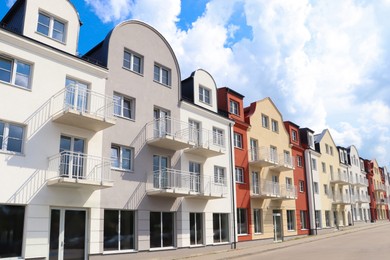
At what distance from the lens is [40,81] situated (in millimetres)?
13969

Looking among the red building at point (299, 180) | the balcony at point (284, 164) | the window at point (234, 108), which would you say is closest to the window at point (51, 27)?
the window at point (234, 108)

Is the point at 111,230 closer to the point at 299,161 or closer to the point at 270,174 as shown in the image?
the point at 270,174

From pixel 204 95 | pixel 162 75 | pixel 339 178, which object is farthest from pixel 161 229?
pixel 339 178

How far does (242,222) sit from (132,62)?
42.5ft

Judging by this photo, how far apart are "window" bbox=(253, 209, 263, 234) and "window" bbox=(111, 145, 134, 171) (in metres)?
12.2

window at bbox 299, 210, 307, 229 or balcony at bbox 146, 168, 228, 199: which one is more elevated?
balcony at bbox 146, 168, 228, 199

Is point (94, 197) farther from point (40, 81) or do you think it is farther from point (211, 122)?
point (211, 122)

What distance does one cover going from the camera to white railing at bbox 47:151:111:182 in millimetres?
13719

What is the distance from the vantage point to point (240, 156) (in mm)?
25281

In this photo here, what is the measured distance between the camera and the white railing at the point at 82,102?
1430 cm

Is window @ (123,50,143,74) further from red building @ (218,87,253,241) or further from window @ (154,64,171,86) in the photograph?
red building @ (218,87,253,241)

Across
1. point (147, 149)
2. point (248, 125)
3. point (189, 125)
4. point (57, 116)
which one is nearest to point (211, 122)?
point (189, 125)

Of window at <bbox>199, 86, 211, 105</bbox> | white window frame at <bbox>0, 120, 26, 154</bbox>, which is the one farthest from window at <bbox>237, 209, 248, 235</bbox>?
white window frame at <bbox>0, 120, 26, 154</bbox>

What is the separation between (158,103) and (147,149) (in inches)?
105
